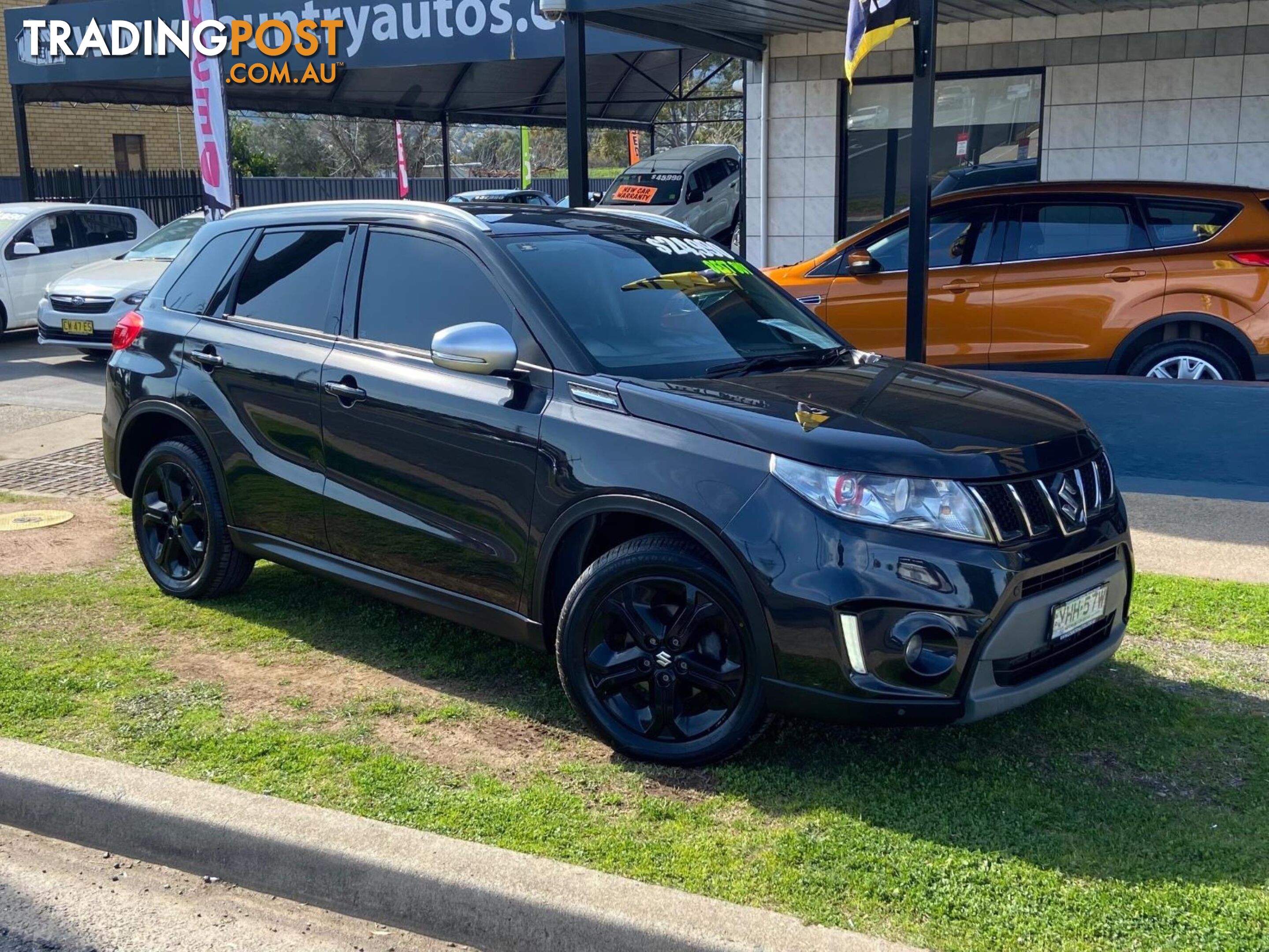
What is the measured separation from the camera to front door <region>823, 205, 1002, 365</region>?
369 inches

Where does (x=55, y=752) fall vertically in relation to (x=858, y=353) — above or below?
below

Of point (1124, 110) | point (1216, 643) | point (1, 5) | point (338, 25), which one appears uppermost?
point (1, 5)

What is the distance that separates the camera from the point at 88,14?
17375 mm

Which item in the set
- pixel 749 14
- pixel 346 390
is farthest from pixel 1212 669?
pixel 749 14

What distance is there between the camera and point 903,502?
378 centimetres

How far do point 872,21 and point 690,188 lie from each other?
60.2ft

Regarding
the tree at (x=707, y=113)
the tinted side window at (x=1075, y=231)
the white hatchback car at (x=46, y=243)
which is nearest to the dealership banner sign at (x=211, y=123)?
the tinted side window at (x=1075, y=231)

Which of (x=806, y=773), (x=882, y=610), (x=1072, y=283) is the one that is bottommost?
(x=806, y=773)

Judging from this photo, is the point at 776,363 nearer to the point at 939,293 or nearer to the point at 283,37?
the point at 939,293

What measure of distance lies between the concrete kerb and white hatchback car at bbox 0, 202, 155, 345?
13.2 m

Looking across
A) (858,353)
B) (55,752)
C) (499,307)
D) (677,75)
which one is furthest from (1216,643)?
(677,75)

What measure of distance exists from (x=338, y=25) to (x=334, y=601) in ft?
38.2

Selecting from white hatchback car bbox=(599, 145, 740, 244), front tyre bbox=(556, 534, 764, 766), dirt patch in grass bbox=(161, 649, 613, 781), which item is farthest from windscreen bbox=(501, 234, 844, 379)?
white hatchback car bbox=(599, 145, 740, 244)

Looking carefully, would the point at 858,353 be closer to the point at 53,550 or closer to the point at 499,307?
the point at 499,307
